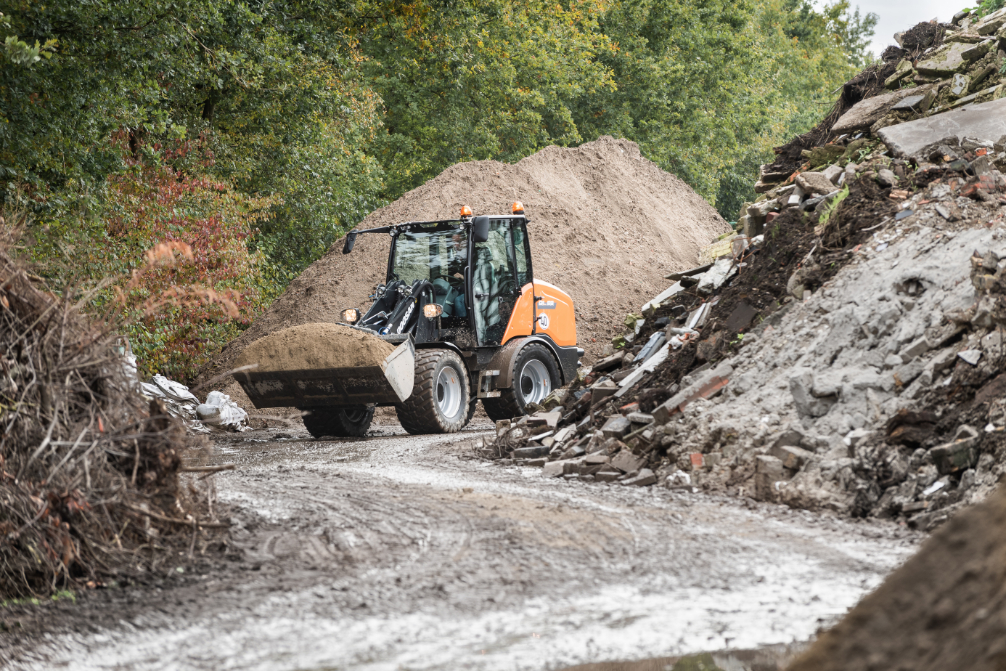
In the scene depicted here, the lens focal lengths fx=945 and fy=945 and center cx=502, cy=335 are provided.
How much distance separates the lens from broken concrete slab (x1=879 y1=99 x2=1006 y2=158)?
33.3 feet

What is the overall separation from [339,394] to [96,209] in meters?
3.69

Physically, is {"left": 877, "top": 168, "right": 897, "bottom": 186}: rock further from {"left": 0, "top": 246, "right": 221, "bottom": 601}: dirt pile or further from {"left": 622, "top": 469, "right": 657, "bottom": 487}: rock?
{"left": 0, "top": 246, "right": 221, "bottom": 601}: dirt pile

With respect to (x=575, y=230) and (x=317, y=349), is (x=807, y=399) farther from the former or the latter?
(x=575, y=230)

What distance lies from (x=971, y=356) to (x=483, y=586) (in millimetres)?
4305

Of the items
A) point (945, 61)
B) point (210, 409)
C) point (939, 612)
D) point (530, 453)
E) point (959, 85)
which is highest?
point (945, 61)

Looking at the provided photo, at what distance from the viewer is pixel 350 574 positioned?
16.8 ft

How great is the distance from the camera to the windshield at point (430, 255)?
1315cm

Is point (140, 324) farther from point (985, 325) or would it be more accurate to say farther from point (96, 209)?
point (985, 325)

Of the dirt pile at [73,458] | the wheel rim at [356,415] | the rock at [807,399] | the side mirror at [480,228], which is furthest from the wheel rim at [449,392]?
the dirt pile at [73,458]

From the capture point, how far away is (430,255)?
13.4 metres

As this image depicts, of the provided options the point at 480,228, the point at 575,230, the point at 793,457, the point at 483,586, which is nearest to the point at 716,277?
the point at 480,228

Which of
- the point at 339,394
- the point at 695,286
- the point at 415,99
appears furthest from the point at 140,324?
the point at 415,99

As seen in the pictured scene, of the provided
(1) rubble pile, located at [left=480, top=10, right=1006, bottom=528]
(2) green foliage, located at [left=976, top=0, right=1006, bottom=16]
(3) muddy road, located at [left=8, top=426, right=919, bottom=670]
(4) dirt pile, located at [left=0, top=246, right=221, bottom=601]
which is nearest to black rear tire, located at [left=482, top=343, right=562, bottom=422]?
(1) rubble pile, located at [left=480, top=10, right=1006, bottom=528]

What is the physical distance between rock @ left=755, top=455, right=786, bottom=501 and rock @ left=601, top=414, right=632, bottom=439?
210cm
